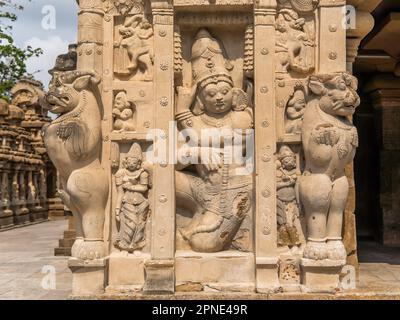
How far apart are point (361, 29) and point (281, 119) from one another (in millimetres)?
1730

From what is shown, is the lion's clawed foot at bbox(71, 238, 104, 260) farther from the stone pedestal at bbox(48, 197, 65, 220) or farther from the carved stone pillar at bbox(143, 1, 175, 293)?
the stone pedestal at bbox(48, 197, 65, 220)

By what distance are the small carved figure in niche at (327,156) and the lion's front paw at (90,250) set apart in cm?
235

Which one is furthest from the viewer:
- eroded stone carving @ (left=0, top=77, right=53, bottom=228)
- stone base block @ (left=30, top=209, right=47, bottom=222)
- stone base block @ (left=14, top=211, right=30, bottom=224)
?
stone base block @ (left=30, top=209, right=47, bottom=222)

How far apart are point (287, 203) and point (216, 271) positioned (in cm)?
115

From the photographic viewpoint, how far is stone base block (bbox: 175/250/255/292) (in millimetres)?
5547

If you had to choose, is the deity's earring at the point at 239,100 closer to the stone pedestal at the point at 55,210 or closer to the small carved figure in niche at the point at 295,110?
the small carved figure in niche at the point at 295,110

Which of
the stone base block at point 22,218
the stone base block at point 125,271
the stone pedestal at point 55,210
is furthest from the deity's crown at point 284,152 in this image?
the stone pedestal at point 55,210

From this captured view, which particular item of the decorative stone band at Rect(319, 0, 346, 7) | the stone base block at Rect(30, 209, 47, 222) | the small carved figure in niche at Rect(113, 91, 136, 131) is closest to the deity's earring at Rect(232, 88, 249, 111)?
the small carved figure in niche at Rect(113, 91, 136, 131)

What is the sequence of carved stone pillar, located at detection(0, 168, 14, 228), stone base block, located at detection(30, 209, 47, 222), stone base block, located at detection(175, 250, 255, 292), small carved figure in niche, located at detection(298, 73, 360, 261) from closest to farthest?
small carved figure in niche, located at detection(298, 73, 360, 261), stone base block, located at detection(175, 250, 255, 292), carved stone pillar, located at detection(0, 168, 14, 228), stone base block, located at detection(30, 209, 47, 222)

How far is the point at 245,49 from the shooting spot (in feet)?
18.9

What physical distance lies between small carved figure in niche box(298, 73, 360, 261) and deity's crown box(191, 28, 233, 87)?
3.51ft

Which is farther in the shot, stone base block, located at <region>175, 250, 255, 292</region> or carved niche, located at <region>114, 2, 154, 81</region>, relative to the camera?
carved niche, located at <region>114, 2, 154, 81</region>

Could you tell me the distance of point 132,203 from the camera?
18.3ft

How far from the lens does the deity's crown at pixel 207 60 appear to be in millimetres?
5723
